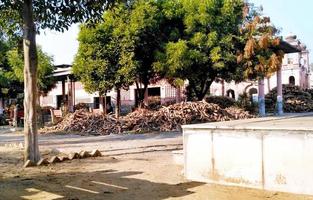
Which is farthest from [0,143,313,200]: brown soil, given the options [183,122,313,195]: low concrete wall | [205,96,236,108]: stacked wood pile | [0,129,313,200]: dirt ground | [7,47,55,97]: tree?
[7,47,55,97]: tree

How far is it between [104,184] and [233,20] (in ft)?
49.8

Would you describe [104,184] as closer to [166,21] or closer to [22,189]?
[22,189]

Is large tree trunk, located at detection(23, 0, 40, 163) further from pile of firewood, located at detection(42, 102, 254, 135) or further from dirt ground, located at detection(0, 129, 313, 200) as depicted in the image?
pile of firewood, located at detection(42, 102, 254, 135)

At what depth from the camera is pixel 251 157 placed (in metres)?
6.34

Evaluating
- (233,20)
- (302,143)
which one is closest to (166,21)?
(233,20)

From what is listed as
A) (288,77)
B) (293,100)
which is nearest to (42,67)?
(293,100)

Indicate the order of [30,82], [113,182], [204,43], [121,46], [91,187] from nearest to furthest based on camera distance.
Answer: [91,187]
[113,182]
[30,82]
[121,46]
[204,43]

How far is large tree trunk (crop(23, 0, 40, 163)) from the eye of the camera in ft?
32.9

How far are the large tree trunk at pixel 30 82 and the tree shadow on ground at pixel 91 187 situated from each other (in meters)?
1.54

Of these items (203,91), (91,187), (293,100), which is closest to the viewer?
(91,187)

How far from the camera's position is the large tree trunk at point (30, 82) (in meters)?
10.0

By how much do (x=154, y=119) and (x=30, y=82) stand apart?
33.0 ft

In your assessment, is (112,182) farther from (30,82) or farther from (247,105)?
(247,105)

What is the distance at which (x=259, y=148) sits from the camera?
6156mm
